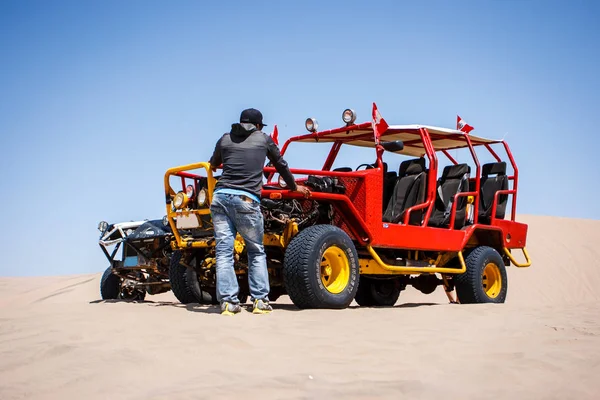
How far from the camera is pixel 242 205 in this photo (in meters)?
5.87

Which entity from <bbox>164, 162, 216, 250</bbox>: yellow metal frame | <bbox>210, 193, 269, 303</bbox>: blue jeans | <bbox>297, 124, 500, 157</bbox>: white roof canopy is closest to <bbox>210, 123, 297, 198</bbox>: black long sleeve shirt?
<bbox>210, 193, 269, 303</bbox>: blue jeans

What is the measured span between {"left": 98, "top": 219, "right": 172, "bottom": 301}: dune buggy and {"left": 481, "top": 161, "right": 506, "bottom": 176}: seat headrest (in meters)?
4.75

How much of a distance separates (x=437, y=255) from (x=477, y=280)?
604mm

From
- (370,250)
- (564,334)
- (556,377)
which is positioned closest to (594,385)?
(556,377)

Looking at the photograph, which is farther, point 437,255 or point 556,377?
point 437,255

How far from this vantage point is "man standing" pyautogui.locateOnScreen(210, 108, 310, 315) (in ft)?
19.3

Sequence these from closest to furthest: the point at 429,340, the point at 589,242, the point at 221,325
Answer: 1. the point at 429,340
2. the point at 221,325
3. the point at 589,242

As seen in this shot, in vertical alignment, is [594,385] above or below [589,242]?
above

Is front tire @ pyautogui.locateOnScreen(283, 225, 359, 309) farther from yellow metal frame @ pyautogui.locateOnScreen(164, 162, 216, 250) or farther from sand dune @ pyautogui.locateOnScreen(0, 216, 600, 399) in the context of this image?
yellow metal frame @ pyautogui.locateOnScreen(164, 162, 216, 250)

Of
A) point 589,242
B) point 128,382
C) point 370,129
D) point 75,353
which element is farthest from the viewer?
point 589,242

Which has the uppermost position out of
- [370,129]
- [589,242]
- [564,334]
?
[370,129]

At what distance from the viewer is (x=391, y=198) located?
914cm

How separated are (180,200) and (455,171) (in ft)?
14.3

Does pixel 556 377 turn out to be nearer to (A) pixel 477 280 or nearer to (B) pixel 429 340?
(B) pixel 429 340
